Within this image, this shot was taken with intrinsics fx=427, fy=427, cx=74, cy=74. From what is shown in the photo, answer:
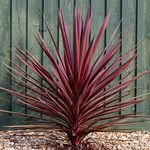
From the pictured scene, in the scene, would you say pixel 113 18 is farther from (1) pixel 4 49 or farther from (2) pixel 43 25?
(1) pixel 4 49

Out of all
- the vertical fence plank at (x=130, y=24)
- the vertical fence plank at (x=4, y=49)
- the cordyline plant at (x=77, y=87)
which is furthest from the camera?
the vertical fence plank at (x=130, y=24)

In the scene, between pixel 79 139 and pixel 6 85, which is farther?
pixel 6 85

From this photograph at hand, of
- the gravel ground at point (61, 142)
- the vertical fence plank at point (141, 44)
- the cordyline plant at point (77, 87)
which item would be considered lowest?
the gravel ground at point (61, 142)

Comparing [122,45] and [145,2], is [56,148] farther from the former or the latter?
[145,2]

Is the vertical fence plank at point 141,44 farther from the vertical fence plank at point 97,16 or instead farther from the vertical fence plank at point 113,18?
Result: the vertical fence plank at point 97,16

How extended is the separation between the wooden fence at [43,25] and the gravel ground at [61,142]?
365 mm

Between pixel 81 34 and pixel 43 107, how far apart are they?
0.72 m

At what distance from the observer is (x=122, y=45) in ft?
15.1

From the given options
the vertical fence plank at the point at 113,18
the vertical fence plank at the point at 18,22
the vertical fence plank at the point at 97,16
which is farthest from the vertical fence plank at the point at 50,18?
the vertical fence plank at the point at 113,18

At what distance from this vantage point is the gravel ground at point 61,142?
395 centimetres

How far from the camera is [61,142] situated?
4.05 metres

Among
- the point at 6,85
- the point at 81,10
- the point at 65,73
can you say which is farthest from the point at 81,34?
the point at 6,85

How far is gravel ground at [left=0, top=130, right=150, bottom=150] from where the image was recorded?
13.0 ft

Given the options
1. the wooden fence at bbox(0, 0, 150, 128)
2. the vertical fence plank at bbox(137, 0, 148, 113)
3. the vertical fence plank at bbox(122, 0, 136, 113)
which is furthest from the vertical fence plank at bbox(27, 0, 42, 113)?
the vertical fence plank at bbox(137, 0, 148, 113)
